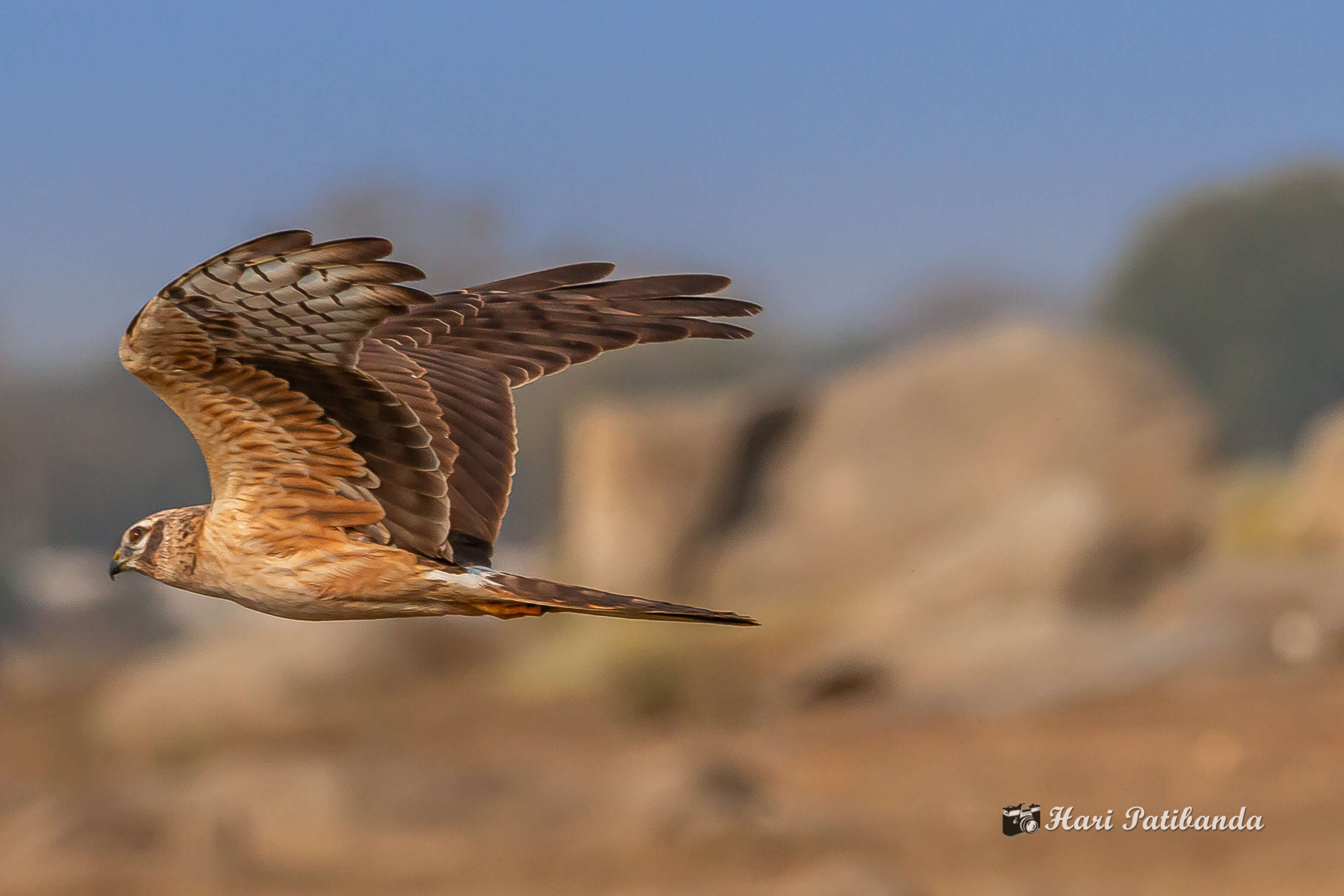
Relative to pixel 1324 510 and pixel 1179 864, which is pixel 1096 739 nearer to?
pixel 1179 864

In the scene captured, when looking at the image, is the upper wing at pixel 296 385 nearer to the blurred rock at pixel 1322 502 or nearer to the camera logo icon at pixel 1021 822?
the camera logo icon at pixel 1021 822

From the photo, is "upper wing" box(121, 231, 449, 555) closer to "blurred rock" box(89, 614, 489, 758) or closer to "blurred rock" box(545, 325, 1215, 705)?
"blurred rock" box(545, 325, 1215, 705)

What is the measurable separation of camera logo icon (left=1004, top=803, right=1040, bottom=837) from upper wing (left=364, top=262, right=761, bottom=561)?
9.02 metres

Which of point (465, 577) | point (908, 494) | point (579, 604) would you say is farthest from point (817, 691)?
point (579, 604)

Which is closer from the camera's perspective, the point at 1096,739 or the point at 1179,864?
the point at 1179,864

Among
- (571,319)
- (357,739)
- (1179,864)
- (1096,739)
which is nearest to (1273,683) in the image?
(1096,739)

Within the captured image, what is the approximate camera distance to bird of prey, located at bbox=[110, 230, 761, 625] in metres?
4.03

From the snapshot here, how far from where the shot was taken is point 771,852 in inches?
534

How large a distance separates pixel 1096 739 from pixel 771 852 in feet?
12.5

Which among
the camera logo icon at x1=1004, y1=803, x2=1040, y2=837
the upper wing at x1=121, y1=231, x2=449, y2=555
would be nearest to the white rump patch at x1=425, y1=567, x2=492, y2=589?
the upper wing at x1=121, y1=231, x2=449, y2=555

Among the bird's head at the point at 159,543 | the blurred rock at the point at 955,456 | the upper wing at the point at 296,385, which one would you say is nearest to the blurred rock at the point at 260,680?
the blurred rock at the point at 955,456

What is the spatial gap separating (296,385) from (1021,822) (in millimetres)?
10490

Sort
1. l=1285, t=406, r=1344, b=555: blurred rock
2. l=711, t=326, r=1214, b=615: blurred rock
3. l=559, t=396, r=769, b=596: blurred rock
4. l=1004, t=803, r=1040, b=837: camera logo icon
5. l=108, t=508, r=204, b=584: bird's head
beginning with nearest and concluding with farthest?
l=108, t=508, r=204, b=584: bird's head, l=1004, t=803, r=1040, b=837: camera logo icon, l=711, t=326, r=1214, b=615: blurred rock, l=1285, t=406, r=1344, b=555: blurred rock, l=559, t=396, r=769, b=596: blurred rock

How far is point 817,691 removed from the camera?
761 inches
